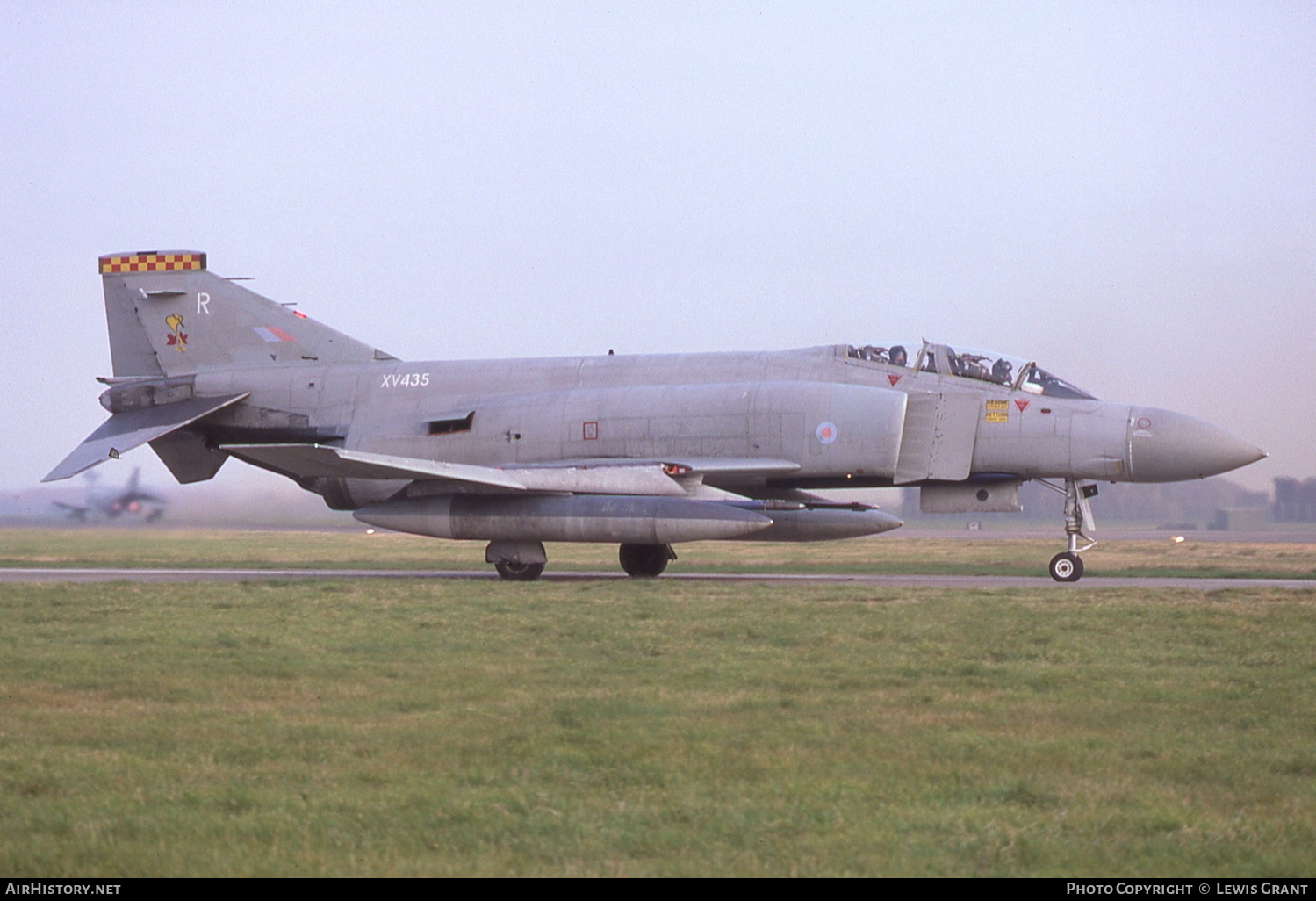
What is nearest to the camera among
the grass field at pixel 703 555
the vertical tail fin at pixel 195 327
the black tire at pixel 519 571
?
the black tire at pixel 519 571

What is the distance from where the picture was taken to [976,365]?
16.8m

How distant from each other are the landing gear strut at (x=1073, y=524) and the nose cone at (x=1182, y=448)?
2.81 feet

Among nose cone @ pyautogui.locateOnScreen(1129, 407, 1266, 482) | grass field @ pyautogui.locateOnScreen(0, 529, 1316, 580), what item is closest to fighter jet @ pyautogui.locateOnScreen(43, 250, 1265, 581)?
nose cone @ pyautogui.locateOnScreen(1129, 407, 1266, 482)

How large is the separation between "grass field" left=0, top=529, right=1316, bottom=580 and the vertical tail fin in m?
3.71

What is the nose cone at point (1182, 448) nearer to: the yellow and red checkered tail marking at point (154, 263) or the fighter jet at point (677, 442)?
the fighter jet at point (677, 442)

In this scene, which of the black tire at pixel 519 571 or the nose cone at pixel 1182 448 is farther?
the black tire at pixel 519 571

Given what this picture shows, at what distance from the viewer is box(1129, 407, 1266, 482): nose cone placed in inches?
625

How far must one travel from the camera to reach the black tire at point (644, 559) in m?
17.8

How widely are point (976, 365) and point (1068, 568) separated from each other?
2.74 meters

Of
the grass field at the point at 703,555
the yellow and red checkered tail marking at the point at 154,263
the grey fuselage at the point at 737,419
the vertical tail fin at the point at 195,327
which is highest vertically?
the yellow and red checkered tail marking at the point at 154,263

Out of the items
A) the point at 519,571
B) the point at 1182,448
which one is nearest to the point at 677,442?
the point at 519,571

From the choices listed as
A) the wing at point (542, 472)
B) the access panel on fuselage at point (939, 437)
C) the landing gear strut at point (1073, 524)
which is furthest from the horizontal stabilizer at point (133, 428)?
the landing gear strut at point (1073, 524)
